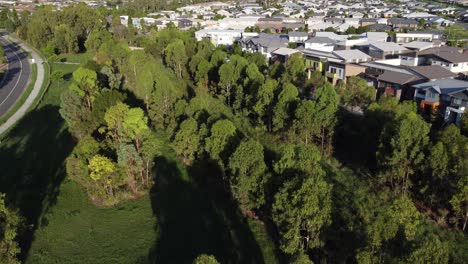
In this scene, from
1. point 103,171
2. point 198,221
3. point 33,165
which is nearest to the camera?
point 198,221

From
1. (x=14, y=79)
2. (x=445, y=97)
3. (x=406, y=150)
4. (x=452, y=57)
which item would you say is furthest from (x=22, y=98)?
(x=452, y=57)

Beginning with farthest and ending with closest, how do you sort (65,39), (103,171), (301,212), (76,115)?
1. (65,39)
2. (76,115)
3. (103,171)
4. (301,212)

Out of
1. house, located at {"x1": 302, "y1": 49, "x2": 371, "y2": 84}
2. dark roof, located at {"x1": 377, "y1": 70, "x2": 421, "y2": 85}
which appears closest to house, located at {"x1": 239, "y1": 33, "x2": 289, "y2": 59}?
house, located at {"x1": 302, "y1": 49, "x2": 371, "y2": 84}

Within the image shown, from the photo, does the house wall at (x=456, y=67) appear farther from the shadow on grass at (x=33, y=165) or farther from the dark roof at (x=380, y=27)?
the dark roof at (x=380, y=27)

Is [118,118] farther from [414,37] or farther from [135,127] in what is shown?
[414,37]

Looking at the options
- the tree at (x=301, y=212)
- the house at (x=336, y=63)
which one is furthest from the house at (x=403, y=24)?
the tree at (x=301, y=212)

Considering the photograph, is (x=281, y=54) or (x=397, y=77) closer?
(x=397, y=77)

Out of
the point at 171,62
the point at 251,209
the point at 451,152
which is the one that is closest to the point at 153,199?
the point at 251,209

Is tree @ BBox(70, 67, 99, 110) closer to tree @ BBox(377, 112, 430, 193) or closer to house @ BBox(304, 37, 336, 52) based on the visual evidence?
tree @ BBox(377, 112, 430, 193)
